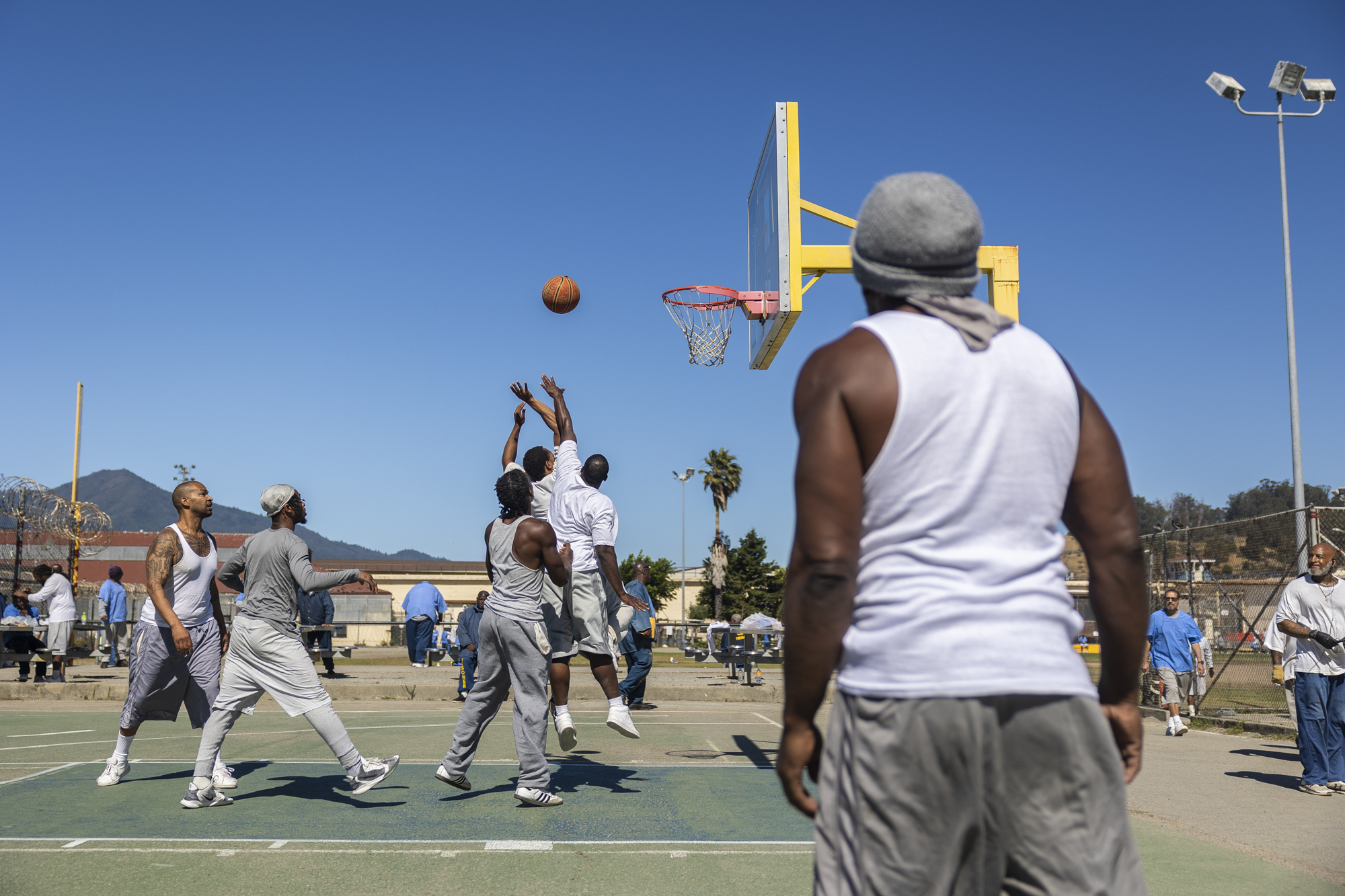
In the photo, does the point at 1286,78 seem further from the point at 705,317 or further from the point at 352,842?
the point at 352,842

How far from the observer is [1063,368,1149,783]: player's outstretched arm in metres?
2.15

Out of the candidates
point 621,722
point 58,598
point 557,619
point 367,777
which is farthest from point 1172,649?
point 58,598

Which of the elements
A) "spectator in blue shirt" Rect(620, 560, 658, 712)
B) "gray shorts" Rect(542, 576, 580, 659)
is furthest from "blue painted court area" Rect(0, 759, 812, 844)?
"spectator in blue shirt" Rect(620, 560, 658, 712)

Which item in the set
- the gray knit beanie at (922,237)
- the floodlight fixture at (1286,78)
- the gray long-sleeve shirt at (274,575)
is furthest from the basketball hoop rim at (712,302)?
the floodlight fixture at (1286,78)

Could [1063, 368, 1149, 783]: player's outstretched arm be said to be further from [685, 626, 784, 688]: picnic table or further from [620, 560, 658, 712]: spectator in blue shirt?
[620, 560, 658, 712]: spectator in blue shirt

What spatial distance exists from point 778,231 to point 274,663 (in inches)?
210

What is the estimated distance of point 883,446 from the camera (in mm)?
1993

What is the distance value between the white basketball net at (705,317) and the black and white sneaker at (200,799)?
6.61 m

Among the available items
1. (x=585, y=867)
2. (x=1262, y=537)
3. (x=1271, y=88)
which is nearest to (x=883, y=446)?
(x=585, y=867)

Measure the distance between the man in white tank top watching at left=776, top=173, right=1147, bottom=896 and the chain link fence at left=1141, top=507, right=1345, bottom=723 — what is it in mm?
12752

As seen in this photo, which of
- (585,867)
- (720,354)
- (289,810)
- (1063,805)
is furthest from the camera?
(720,354)

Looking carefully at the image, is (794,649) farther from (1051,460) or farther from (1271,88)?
(1271,88)

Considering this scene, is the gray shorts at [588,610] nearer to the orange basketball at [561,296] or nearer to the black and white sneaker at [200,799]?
the black and white sneaker at [200,799]

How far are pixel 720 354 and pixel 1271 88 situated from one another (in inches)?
555
